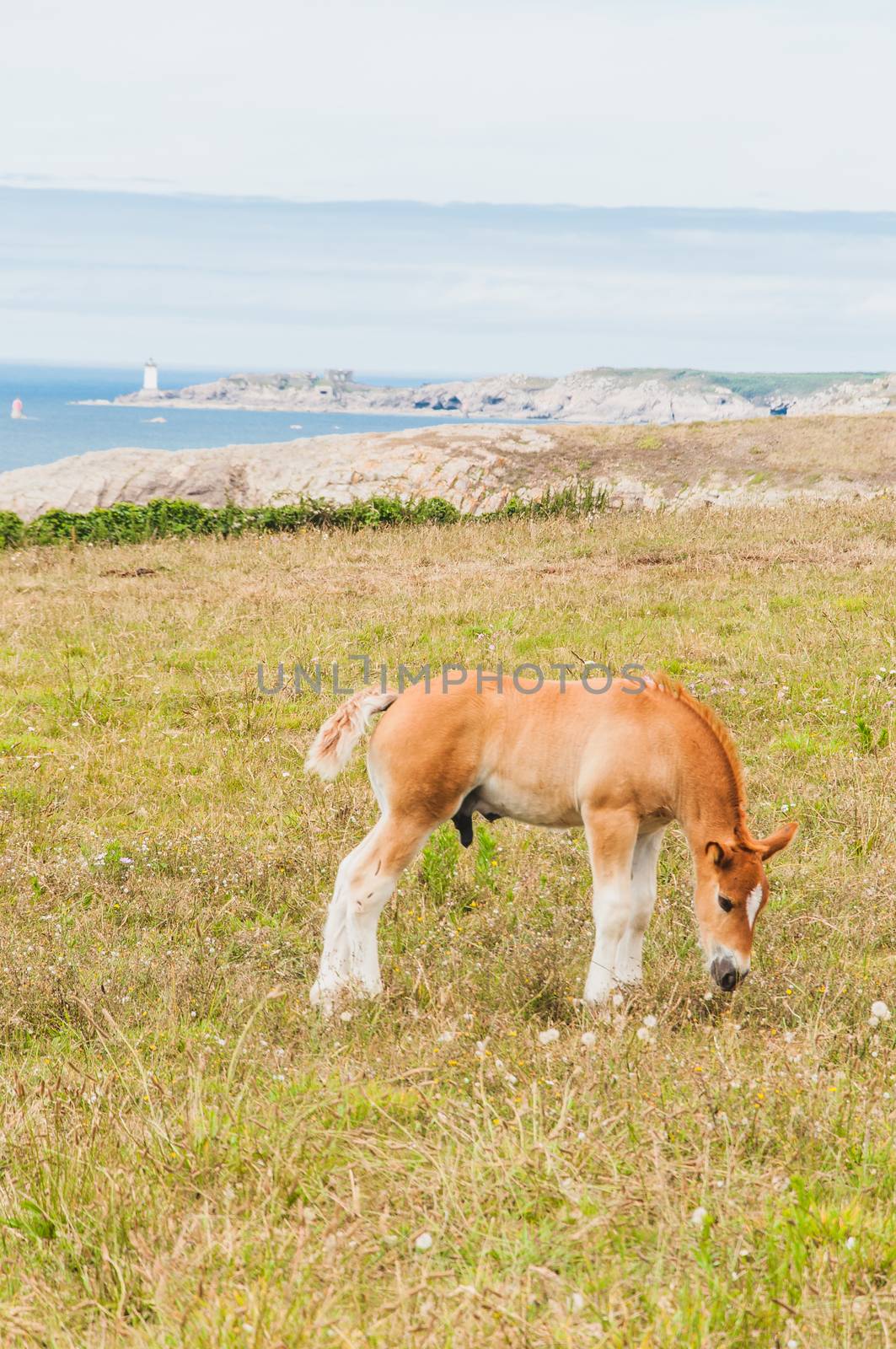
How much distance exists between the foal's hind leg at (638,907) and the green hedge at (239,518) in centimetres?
1682

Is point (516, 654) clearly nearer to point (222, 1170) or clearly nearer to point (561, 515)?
point (222, 1170)

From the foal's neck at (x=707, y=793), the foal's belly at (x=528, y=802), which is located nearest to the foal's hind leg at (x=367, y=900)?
the foal's belly at (x=528, y=802)

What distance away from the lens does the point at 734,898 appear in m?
5.10

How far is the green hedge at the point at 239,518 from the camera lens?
2116 centimetres

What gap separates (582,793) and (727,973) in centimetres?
106

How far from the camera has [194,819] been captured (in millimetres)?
8438

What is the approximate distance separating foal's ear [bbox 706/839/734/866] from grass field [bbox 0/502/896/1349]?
2.20 feet

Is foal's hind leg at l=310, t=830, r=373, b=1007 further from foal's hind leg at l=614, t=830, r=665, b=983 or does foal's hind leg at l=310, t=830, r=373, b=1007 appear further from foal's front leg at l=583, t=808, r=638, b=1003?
foal's hind leg at l=614, t=830, r=665, b=983

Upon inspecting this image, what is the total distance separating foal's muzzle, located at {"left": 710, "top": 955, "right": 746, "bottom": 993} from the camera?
512cm

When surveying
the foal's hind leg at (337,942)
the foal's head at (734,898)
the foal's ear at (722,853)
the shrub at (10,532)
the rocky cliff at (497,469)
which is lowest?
the foal's hind leg at (337,942)

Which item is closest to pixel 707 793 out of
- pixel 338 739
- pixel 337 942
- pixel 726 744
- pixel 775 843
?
pixel 726 744

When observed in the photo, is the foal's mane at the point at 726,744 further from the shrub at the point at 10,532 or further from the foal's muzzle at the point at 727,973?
the shrub at the point at 10,532

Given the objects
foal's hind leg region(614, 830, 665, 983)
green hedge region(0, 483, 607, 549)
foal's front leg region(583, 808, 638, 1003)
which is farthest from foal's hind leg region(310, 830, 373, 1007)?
green hedge region(0, 483, 607, 549)

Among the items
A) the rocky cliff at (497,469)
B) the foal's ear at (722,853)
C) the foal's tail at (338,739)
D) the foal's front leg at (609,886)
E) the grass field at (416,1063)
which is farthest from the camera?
the rocky cliff at (497,469)
